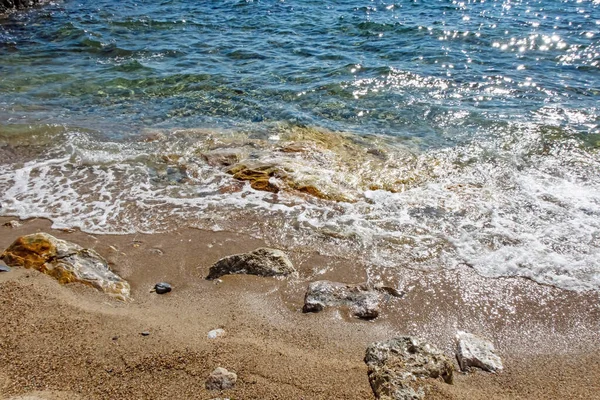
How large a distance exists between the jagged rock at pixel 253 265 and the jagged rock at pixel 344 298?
16.3 inches

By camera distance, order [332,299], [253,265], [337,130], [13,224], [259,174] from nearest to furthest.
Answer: [332,299] < [253,265] < [13,224] < [259,174] < [337,130]

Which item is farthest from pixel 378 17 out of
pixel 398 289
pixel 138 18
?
pixel 398 289

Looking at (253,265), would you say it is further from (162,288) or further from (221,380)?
(221,380)

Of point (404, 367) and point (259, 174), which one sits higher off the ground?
point (259, 174)

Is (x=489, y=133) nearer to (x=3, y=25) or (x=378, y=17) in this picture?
(x=378, y=17)

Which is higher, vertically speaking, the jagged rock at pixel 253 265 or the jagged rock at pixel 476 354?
the jagged rock at pixel 253 265

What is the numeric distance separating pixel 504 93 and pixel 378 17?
7118 mm

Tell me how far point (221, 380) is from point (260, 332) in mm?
733

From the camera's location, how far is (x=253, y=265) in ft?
15.9

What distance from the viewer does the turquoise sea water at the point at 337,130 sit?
5734 mm

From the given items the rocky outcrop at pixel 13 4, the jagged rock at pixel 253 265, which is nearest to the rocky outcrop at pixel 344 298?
the jagged rock at pixel 253 265

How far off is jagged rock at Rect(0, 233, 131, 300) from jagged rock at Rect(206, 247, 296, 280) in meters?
0.96

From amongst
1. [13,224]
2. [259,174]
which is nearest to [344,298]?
[259,174]

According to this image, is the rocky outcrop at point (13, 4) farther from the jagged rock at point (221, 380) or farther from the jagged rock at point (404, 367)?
the jagged rock at point (404, 367)
